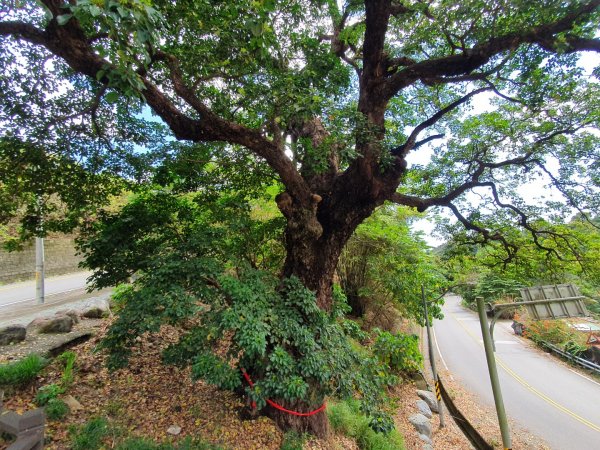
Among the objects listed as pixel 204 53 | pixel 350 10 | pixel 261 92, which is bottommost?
pixel 261 92

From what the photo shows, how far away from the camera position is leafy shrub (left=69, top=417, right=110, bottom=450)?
299 centimetres

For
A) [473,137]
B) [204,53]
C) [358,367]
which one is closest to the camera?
[204,53]

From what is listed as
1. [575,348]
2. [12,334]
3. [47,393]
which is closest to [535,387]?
[575,348]

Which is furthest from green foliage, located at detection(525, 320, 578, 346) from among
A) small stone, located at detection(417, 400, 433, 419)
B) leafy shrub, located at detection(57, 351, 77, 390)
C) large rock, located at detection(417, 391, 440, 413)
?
leafy shrub, located at detection(57, 351, 77, 390)

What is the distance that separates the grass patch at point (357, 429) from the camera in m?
5.18

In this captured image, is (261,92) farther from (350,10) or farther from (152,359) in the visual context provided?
(152,359)

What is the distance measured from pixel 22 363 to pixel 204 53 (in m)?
4.76

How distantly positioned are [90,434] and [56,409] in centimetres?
61

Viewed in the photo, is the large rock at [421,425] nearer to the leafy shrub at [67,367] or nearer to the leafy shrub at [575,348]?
the leafy shrub at [67,367]

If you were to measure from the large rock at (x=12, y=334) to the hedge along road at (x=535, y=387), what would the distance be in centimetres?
1484

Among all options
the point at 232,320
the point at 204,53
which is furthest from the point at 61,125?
the point at 232,320

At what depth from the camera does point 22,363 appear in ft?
12.2

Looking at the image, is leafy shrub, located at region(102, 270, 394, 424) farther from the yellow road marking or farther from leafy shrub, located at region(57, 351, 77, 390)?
the yellow road marking

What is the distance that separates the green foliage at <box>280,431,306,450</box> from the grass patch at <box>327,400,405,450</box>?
4.60ft
